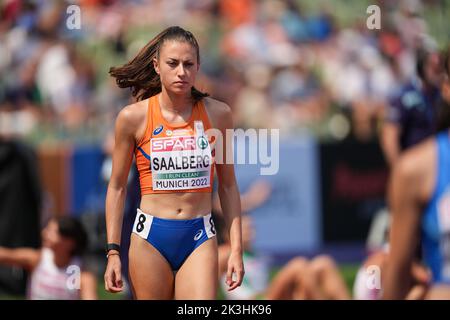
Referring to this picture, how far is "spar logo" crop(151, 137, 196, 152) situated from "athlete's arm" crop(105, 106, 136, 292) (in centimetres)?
15

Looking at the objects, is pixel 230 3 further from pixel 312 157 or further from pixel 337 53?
pixel 312 157

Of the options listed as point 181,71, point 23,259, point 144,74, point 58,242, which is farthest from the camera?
point 23,259

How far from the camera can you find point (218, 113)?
5594 millimetres

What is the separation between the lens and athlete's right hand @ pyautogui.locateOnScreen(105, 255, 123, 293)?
17.9ft

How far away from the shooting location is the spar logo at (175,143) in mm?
5535

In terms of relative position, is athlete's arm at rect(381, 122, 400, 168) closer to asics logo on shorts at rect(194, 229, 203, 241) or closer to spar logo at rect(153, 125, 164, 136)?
asics logo on shorts at rect(194, 229, 203, 241)

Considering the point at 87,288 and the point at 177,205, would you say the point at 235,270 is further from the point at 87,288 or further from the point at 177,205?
the point at 87,288

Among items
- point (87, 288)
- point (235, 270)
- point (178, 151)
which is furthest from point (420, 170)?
point (87, 288)

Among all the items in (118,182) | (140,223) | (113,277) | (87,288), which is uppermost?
(118,182)

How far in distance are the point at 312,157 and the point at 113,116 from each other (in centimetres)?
271

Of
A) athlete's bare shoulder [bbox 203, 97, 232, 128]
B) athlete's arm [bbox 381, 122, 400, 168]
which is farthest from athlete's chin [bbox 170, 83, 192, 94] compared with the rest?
athlete's arm [bbox 381, 122, 400, 168]

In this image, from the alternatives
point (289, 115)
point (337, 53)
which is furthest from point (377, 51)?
point (289, 115)

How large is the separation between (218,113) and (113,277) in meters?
1.07

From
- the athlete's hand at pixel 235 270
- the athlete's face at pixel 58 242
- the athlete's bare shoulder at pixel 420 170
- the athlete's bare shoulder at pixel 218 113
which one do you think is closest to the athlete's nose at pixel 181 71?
the athlete's bare shoulder at pixel 218 113
